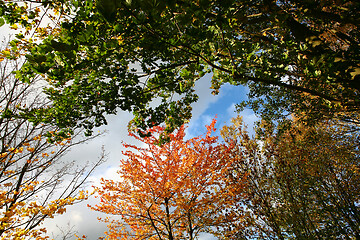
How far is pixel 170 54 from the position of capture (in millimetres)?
2916

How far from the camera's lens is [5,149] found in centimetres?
578

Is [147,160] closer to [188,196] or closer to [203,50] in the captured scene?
[188,196]

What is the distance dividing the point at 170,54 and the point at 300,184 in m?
6.66

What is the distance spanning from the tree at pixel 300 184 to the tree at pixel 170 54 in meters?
3.50

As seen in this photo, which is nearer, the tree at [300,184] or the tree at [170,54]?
the tree at [170,54]

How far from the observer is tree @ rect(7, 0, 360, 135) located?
2.11 m

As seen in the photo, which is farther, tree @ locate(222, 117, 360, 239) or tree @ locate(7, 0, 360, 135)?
tree @ locate(222, 117, 360, 239)

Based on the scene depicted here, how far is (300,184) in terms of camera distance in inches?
259

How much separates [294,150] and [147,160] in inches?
262

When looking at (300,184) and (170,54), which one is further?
(300,184)

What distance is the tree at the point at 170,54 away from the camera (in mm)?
2105

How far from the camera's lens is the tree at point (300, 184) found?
6.18 m

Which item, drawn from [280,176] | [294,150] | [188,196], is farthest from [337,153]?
[188,196]

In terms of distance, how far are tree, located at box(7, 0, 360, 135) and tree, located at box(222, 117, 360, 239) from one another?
350 centimetres
